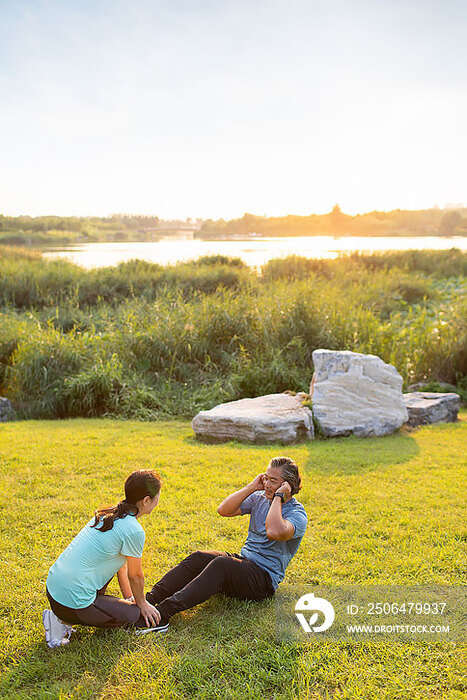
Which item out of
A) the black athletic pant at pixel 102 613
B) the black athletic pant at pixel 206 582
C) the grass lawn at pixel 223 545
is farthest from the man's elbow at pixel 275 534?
the black athletic pant at pixel 102 613

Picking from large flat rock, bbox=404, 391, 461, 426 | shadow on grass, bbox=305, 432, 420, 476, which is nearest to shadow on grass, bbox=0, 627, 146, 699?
shadow on grass, bbox=305, 432, 420, 476

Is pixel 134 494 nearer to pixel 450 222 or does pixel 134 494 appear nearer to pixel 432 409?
pixel 432 409

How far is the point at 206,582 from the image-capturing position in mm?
3066

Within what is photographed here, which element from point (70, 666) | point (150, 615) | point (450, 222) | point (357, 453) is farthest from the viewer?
point (450, 222)

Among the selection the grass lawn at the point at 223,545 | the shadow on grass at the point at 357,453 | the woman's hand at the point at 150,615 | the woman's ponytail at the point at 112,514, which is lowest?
the shadow on grass at the point at 357,453

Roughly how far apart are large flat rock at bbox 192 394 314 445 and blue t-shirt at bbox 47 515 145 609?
3696mm

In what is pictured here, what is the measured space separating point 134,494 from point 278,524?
32.6 inches

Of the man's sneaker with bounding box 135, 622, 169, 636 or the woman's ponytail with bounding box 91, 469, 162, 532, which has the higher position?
the woman's ponytail with bounding box 91, 469, 162, 532

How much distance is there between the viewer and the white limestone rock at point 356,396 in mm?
6918

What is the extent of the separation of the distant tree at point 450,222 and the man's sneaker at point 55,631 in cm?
3553

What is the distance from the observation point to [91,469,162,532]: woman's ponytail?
2.87 metres

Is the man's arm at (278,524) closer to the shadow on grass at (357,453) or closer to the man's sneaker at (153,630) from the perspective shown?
the man's sneaker at (153,630)

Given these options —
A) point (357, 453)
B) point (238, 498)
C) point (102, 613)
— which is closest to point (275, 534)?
point (238, 498)

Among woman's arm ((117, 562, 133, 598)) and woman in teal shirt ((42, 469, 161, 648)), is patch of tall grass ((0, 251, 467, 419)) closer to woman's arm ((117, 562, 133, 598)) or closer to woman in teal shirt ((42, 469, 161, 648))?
woman's arm ((117, 562, 133, 598))
